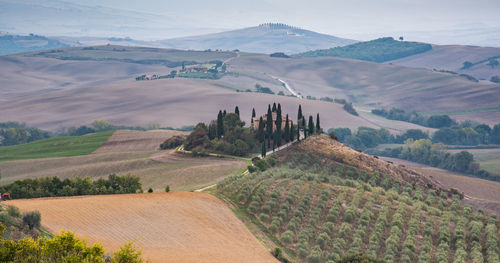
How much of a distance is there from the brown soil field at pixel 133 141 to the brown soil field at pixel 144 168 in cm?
1061

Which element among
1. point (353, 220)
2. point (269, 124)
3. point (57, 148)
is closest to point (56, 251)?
point (353, 220)

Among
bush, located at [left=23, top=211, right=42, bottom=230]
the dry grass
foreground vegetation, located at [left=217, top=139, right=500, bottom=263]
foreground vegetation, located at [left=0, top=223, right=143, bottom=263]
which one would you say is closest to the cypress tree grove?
the dry grass

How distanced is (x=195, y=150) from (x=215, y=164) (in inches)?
397

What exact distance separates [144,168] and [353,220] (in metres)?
40.5

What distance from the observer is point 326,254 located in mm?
44812

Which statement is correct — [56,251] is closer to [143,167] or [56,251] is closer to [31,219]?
[31,219]

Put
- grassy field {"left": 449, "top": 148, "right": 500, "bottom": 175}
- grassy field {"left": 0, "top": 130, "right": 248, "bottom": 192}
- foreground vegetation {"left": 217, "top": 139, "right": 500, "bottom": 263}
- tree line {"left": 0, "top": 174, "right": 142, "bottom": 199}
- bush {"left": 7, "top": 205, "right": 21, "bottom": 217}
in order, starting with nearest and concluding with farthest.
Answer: bush {"left": 7, "top": 205, "right": 21, "bottom": 217} < foreground vegetation {"left": 217, "top": 139, "right": 500, "bottom": 263} < tree line {"left": 0, "top": 174, "right": 142, "bottom": 199} < grassy field {"left": 0, "top": 130, "right": 248, "bottom": 192} < grassy field {"left": 449, "top": 148, "right": 500, "bottom": 175}

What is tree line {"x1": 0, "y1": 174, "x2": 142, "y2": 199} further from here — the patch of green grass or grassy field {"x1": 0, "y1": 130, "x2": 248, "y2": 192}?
the patch of green grass

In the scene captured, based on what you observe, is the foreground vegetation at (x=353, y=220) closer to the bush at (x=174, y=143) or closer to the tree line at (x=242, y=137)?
the tree line at (x=242, y=137)

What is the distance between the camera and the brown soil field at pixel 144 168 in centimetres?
7269

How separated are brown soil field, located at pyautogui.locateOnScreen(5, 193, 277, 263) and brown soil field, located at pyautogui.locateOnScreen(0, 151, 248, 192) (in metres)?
15.7

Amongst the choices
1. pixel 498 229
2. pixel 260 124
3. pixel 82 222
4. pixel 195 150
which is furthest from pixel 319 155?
pixel 82 222

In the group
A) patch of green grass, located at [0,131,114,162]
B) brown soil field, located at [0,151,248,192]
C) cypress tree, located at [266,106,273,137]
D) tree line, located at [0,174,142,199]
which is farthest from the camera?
patch of green grass, located at [0,131,114,162]

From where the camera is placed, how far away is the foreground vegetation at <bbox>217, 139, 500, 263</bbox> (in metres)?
46.6
